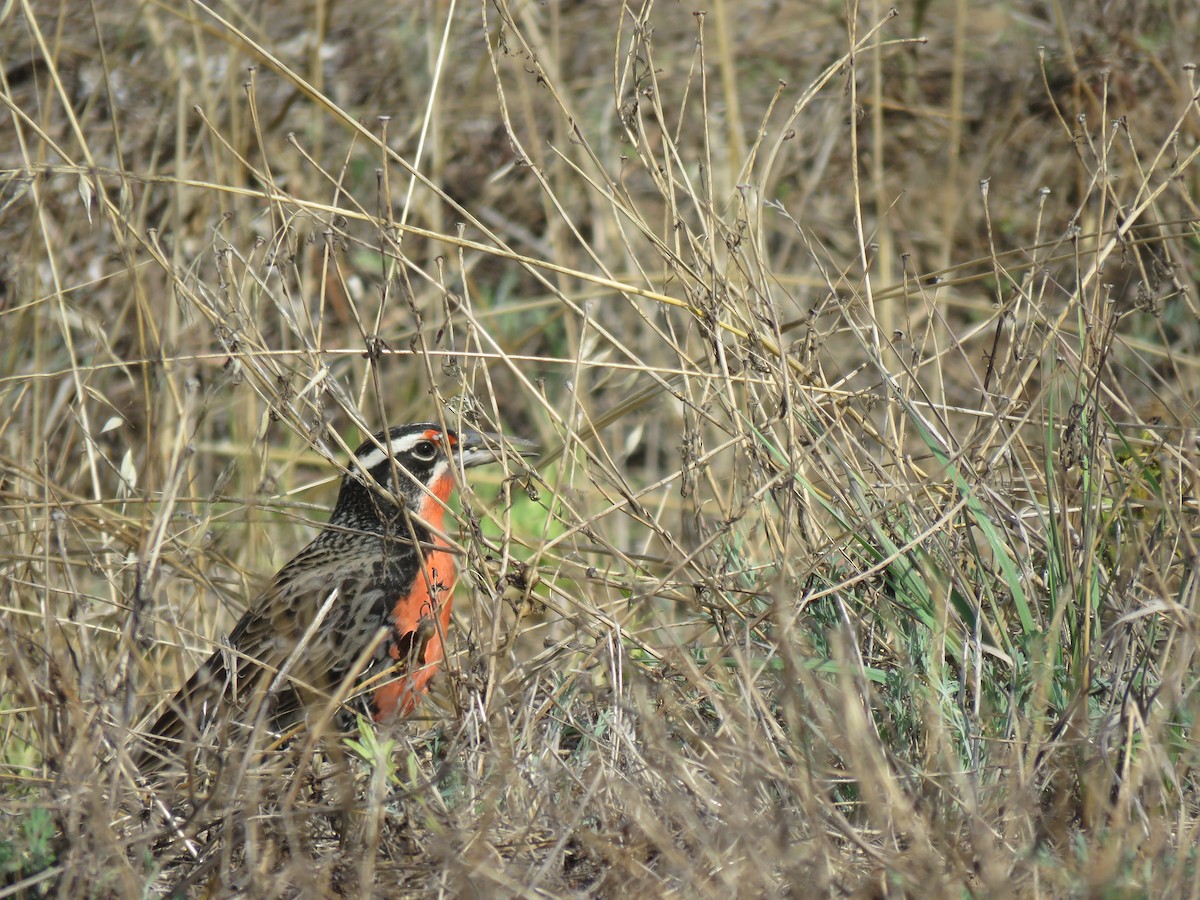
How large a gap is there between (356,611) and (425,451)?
85 centimetres

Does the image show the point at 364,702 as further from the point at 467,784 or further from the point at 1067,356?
the point at 1067,356

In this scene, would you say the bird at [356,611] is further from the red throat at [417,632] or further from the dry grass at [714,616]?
the dry grass at [714,616]

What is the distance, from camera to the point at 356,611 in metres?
4.92

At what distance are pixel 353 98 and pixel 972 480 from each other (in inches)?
268

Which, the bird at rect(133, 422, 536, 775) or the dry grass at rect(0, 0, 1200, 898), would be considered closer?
the dry grass at rect(0, 0, 1200, 898)

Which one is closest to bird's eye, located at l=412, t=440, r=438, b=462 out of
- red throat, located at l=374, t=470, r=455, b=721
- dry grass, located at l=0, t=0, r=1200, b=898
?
red throat, located at l=374, t=470, r=455, b=721

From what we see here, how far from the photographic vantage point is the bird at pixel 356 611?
426 centimetres

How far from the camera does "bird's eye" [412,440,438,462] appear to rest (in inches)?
216

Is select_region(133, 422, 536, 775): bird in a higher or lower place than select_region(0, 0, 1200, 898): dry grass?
lower

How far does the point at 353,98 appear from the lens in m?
9.70

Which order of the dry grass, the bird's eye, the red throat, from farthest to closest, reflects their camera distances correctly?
the bird's eye < the red throat < the dry grass

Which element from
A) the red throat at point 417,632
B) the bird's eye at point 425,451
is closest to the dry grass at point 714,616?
the red throat at point 417,632

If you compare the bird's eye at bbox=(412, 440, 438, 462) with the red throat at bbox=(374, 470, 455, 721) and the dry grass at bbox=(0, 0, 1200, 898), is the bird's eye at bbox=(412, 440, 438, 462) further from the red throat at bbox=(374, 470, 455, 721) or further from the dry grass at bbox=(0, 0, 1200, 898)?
the dry grass at bbox=(0, 0, 1200, 898)

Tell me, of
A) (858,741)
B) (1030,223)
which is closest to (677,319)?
(1030,223)
